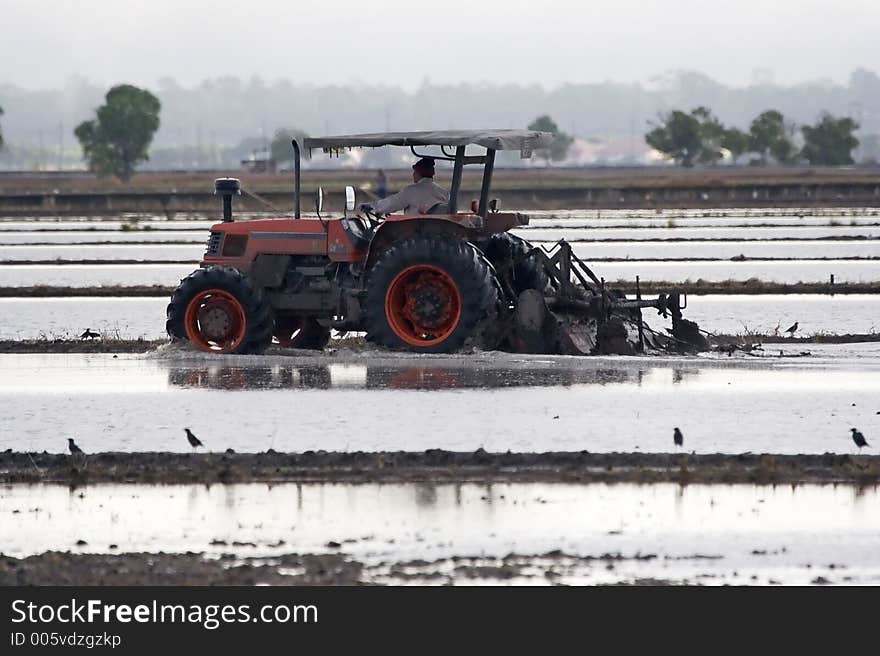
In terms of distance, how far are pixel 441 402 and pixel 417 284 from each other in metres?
2.92

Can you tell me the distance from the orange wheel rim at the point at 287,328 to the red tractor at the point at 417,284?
0.43 m

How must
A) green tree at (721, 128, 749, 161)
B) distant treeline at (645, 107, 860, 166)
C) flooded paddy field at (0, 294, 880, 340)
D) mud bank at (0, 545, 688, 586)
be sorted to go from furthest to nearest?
green tree at (721, 128, 749, 161), distant treeline at (645, 107, 860, 166), flooded paddy field at (0, 294, 880, 340), mud bank at (0, 545, 688, 586)

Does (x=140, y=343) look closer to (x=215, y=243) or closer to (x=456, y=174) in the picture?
(x=215, y=243)

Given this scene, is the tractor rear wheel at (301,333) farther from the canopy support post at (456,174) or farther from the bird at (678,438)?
the bird at (678,438)

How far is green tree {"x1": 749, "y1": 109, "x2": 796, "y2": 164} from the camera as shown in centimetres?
13312

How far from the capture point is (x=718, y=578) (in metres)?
8.81

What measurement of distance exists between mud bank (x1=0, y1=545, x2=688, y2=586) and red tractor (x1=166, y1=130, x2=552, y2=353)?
323 inches

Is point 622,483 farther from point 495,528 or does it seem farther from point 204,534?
point 204,534

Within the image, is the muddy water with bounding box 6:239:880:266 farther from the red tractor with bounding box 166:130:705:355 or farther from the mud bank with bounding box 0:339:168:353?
the red tractor with bounding box 166:130:705:355

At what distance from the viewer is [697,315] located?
76.4ft

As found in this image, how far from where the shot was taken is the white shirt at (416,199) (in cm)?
1792

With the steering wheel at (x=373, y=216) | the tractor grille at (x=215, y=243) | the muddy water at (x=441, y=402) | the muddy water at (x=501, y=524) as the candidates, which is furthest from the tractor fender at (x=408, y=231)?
the muddy water at (x=501, y=524)

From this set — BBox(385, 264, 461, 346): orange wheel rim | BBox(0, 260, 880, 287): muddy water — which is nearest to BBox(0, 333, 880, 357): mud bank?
BBox(385, 264, 461, 346): orange wheel rim

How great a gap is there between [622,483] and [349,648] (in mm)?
3752
